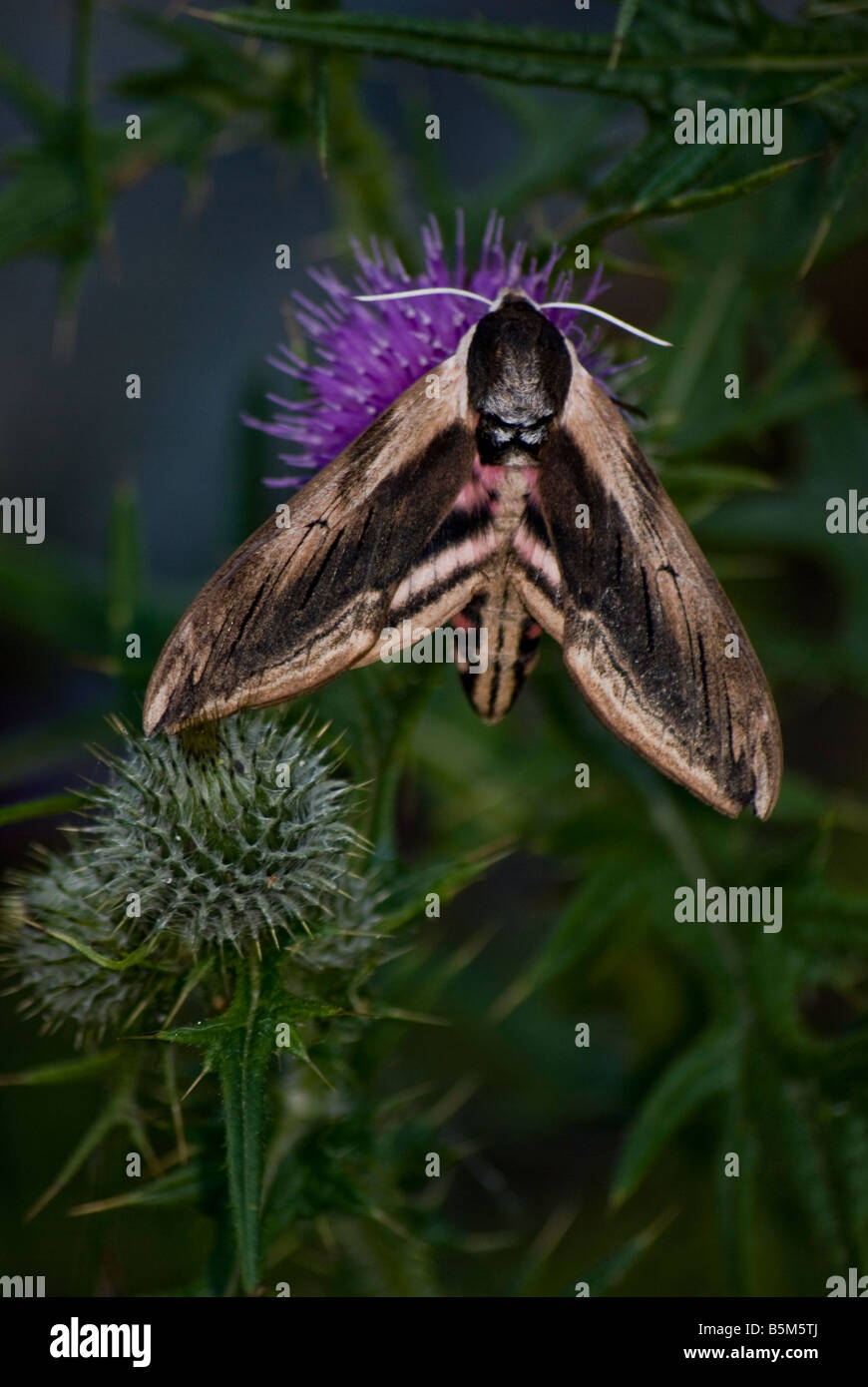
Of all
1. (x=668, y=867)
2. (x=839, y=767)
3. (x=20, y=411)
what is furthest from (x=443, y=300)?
(x=20, y=411)

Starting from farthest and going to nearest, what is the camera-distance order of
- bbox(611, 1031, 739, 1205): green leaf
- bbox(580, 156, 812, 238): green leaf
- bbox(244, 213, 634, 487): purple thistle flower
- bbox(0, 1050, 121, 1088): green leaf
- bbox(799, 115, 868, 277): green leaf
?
bbox(611, 1031, 739, 1205): green leaf < bbox(244, 213, 634, 487): purple thistle flower < bbox(799, 115, 868, 277): green leaf < bbox(580, 156, 812, 238): green leaf < bbox(0, 1050, 121, 1088): green leaf

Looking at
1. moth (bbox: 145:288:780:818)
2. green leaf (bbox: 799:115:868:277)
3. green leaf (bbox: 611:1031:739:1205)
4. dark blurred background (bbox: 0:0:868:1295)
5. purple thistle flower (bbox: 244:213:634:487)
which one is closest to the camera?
moth (bbox: 145:288:780:818)

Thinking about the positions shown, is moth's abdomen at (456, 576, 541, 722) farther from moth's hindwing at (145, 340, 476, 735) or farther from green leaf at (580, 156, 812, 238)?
green leaf at (580, 156, 812, 238)

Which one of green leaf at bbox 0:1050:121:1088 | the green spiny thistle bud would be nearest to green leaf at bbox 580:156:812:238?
the green spiny thistle bud

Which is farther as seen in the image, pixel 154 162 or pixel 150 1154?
pixel 154 162

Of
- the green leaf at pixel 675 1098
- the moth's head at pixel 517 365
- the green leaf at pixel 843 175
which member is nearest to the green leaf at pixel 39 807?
the moth's head at pixel 517 365

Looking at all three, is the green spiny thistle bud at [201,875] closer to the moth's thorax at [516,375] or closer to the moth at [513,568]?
the moth at [513,568]

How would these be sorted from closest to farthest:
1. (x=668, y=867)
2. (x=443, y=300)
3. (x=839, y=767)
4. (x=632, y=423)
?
(x=443, y=300) < (x=632, y=423) < (x=668, y=867) < (x=839, y=767)

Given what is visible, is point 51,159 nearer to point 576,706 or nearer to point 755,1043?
point 576,706
